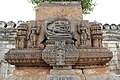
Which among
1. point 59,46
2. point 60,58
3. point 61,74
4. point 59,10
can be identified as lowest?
point 61,74

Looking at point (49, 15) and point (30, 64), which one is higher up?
point (49, 15)

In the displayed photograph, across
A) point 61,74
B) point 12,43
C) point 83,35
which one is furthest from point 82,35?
point 12,43

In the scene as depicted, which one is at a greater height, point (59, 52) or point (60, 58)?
point (59, 52)

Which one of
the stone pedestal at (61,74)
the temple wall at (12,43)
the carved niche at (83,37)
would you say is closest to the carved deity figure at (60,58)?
the stone pedestal at (61,74)

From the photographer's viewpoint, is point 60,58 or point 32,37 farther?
point 32,37

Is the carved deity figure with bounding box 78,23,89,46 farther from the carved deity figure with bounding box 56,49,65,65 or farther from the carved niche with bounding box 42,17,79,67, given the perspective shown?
the carved deity figure with bounding box 56,49,65,65

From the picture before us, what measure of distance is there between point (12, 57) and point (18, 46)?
37 centimetres

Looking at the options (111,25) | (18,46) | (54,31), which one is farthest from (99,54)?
(111,25)

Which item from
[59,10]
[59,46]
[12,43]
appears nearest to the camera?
[59,46]

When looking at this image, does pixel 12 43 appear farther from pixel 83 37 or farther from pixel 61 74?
pixel 61 74

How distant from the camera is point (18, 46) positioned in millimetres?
4977

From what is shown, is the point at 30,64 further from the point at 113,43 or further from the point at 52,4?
the point at 113,43

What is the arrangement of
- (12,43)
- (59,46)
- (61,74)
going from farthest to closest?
(12,43) < (59,46) < (61,74)

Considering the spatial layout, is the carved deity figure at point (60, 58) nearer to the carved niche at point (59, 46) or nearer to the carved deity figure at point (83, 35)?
the carved niche at point (59, 46)
